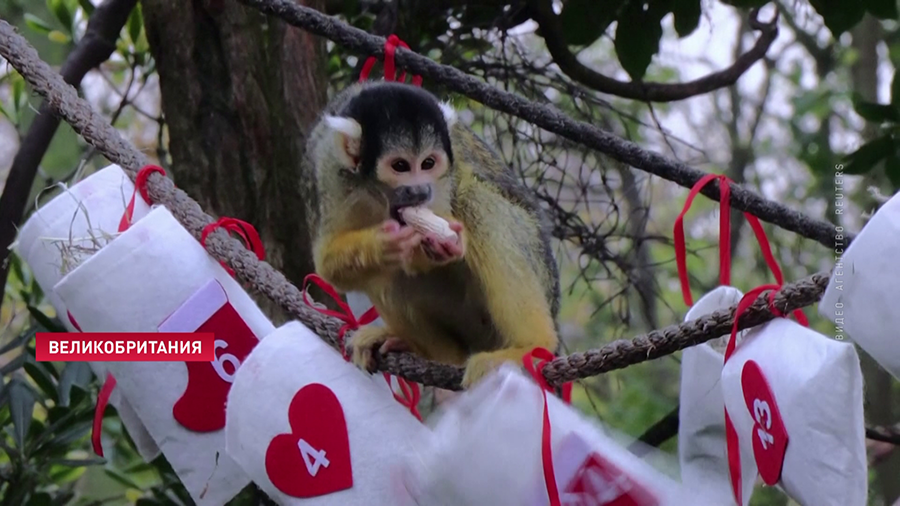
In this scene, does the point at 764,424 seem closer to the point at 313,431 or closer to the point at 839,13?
the point at 313,431

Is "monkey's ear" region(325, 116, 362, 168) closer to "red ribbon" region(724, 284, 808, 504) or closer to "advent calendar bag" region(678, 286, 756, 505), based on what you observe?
"advent calendar bag" region(678, 286, 756, 505)

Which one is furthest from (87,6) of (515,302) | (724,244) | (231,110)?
(724,244)

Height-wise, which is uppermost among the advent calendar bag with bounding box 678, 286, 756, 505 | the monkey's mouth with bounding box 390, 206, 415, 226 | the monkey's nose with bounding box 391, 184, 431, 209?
the monkey's nose with bounding box 391, 184, 431, 209

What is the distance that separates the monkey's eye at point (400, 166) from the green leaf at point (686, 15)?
91 cm

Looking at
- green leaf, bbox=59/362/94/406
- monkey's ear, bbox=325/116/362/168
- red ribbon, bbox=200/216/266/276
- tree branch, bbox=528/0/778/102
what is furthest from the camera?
tree branch, bbox=528/0/778/102

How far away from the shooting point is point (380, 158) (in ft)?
5.61

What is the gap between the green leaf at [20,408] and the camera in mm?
2086

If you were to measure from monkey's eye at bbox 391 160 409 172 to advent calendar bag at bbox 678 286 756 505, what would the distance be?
0.61 meters

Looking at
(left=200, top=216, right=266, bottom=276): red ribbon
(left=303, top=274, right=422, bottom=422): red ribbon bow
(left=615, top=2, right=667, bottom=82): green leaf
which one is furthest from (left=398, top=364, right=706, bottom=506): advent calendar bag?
(left=615, top=2, right=667, bottom=82): green leaf

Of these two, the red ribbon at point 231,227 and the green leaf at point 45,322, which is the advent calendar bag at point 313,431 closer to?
the red ribbon at point 231,227

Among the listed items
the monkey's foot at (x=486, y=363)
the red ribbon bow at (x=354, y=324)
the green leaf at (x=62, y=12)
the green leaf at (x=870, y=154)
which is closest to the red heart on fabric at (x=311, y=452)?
the red ribbon bow at (x=354, y=324)

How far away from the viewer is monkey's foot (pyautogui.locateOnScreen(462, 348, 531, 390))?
1.45 meters

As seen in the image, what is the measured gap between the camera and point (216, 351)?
4.71 ft

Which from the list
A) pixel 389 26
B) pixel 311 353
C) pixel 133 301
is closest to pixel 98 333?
pixel 133 301
